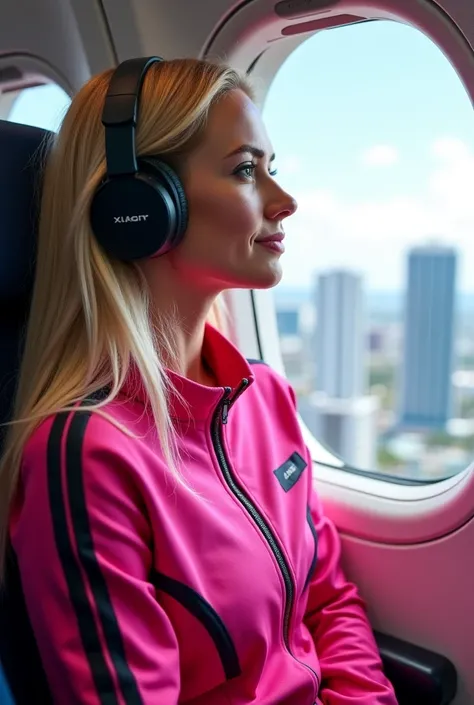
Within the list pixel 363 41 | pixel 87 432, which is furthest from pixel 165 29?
pixel 87 432

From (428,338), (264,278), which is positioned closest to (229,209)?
(264,278)

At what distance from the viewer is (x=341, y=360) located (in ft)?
8.34

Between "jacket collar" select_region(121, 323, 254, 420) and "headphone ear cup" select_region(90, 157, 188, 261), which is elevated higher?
"headphone ear cup" select_region(90, 157, 188, 261)

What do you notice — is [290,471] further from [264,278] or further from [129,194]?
[129,194]

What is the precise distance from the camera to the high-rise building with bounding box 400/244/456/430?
1.88m

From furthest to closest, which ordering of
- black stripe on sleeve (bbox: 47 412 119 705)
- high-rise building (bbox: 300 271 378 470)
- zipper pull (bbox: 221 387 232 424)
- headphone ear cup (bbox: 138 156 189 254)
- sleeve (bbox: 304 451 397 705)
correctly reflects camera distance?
high-rise building (bbox: 300 271 378 470) → sleeve (bbox: 304 451 397 705) → zipper pull (bbox: 221 387 232 424) → headphone ear cup (bbox: 138 156 189 254) → black stripe on sleeve (bbox: 47 412 119 705)

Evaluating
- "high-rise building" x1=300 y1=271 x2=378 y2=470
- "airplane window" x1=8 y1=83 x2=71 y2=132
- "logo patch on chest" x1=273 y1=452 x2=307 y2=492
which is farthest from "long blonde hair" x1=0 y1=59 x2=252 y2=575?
"high-rise building" x1=300 y1=271 x2=378 y2=470

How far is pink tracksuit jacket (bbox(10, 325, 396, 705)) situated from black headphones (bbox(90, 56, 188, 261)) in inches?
8.5

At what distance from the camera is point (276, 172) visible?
1220 mm

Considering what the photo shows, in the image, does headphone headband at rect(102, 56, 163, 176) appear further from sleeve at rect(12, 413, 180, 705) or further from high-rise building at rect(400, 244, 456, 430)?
high-rise building at rect(400, 244, 456, 430)

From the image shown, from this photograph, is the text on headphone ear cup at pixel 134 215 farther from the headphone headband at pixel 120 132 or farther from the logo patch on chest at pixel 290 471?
the logo patch on chest at pixel 290 471

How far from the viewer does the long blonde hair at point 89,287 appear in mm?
970

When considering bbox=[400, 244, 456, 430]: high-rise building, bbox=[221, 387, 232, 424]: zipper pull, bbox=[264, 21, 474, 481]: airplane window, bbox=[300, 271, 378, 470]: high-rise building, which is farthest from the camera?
bbox=[300, 271, 378, 470]: high-rise building

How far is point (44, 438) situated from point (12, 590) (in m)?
0.29
